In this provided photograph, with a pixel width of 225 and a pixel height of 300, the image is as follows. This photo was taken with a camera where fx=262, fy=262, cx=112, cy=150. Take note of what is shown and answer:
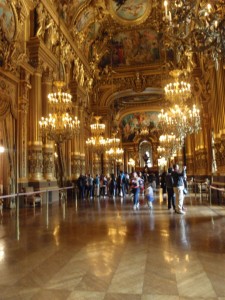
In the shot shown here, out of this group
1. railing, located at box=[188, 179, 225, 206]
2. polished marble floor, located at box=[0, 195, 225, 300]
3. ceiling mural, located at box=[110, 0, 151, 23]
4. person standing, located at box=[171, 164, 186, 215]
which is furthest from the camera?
ceiling mural, located at box=[110, 0, 151, 23]

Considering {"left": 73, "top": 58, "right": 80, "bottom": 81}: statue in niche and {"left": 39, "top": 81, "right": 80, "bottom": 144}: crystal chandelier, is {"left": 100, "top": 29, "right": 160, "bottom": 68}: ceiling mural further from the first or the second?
{"left": 39, "top": 81, "right": 80, "bottom": 144}: crystal chandelier

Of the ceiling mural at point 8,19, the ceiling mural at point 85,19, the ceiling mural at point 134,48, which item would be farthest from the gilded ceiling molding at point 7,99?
the ceiling mural at point 134,48

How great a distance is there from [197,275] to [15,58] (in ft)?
32.1

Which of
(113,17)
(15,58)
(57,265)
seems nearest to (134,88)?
(113,17)

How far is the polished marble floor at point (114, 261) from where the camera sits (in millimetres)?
2600

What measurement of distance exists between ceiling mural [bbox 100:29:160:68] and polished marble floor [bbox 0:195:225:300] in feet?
57.6

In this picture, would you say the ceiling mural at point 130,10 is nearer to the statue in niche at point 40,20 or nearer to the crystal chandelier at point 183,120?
the statue in niche at point 40,20

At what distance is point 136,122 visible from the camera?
36.5 m

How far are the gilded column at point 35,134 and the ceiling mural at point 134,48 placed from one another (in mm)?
11086

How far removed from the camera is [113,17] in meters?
18.4

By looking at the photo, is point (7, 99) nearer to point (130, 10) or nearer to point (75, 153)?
point (75, 153)

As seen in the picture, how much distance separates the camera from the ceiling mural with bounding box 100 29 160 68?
20281 mm

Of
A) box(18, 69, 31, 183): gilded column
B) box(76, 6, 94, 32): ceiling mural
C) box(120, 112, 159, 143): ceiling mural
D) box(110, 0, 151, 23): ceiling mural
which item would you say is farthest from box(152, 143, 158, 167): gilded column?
box(18, 69, 31, 183): gilded column

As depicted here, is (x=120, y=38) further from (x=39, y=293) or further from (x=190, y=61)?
(x=39, y=293)
